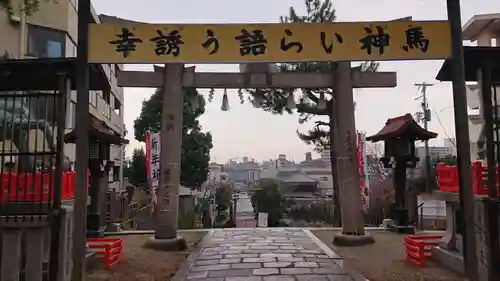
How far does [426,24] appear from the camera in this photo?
643 cm

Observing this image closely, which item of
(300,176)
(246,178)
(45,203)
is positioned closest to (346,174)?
(45,203)

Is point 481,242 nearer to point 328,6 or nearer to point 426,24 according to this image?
point 426,24

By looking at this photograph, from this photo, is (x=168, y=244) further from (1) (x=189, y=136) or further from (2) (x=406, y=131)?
(1) (x=189, y=136)

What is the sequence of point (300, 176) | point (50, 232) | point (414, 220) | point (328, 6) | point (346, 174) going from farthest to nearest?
1. point (300, 176)
2. point (328, 6)
3. point (414, 220)
4. point (346, 174)
5. point (50, 232)

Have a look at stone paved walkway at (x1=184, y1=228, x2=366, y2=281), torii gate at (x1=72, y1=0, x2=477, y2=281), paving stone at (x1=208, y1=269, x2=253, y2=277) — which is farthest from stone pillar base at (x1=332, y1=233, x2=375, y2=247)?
torii gate at (x1=72, y1=0, x2=477, y2=281)

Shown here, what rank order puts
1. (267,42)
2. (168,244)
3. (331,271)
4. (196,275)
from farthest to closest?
(168,244), (331,271), (196,275), (267,42)

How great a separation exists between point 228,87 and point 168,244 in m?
4.21

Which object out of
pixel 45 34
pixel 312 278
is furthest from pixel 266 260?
pixel 45 34

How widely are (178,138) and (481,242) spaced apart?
716 cm

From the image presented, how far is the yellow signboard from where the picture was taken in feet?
21.2

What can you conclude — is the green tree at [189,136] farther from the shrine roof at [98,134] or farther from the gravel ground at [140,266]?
the gravel ground at [140,266]

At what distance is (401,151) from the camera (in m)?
13.2

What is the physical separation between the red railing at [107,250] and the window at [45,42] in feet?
29.4

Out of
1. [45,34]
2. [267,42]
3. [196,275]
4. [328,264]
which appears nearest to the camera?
[267,42]
